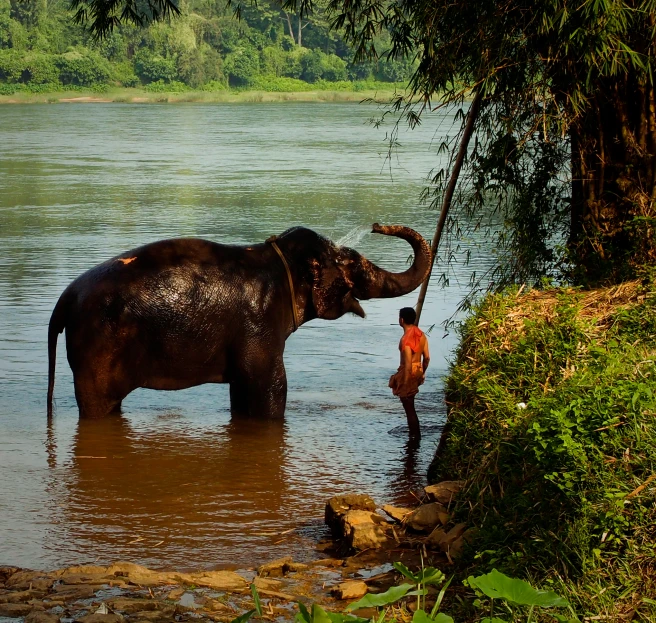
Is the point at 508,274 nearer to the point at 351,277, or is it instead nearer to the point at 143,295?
the point at 351,277

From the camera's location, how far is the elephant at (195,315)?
27.5ft

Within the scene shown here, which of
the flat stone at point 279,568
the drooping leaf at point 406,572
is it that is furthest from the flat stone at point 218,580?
the drooping leaf at point 406,572

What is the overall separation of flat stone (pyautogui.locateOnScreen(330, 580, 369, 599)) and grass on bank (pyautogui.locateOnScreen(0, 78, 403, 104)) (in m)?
76.6

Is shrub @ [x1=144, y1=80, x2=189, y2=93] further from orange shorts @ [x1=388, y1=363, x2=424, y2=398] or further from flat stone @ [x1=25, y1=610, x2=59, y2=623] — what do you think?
flat stone @ [x1=25, y1=610, x2=59, y2=623]

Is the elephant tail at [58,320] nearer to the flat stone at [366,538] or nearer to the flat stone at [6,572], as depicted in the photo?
the flat stone at [6,572]

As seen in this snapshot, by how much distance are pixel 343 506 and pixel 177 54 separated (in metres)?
80.5

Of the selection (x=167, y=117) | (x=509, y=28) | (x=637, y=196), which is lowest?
(x=167, y=117)

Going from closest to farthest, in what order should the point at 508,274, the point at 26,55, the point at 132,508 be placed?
the point at 132,508 < the point at 508,274 < the point at 26,55

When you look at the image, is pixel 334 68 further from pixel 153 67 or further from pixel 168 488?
pixel 168 488

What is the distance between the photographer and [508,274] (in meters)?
9.16

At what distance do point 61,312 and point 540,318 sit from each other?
11.8 ft

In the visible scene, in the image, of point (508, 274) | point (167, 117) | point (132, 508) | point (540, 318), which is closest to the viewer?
point (540, 318)

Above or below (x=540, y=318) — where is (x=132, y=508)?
below

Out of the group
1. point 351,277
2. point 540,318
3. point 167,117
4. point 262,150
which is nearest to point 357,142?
point 262,150
